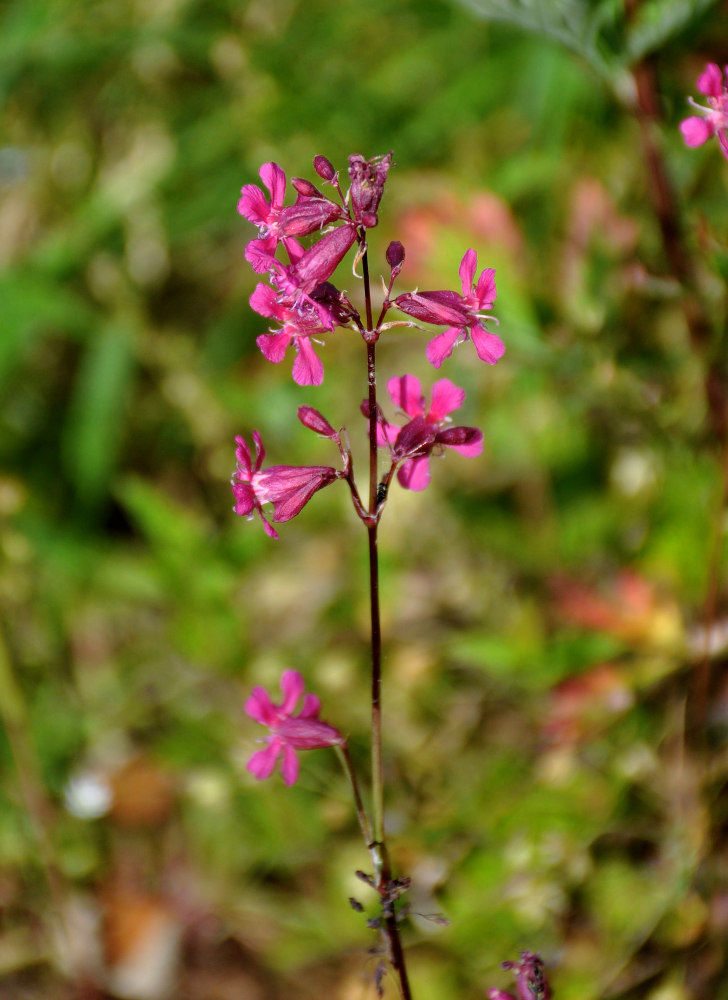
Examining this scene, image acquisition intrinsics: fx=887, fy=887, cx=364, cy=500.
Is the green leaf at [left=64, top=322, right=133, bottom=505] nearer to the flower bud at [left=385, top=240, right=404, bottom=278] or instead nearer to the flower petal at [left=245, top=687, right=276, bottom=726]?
the flower petal at [left=245, top=687, right=276, bottom=726]

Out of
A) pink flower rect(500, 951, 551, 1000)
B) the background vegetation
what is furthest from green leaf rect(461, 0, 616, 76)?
pink flower rect(500, 951, 551, 1000)

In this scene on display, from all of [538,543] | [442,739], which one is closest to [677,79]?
[538,543]

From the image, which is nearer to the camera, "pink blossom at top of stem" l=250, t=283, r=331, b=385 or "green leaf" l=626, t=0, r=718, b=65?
"pink blossom at top of stem" l=250, t=283, r=331, b=385

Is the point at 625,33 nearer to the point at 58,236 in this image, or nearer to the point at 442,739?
the point at 442,739

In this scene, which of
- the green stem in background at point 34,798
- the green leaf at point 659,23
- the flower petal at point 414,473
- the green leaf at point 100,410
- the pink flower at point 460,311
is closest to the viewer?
the pink flower at point 460,311

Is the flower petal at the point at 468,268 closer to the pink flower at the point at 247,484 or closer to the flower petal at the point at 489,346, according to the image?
the flower petal at the point at 489,346

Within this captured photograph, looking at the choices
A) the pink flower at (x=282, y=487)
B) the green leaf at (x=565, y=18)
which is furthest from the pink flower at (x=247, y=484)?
the green leaf at (x=565, y=18)

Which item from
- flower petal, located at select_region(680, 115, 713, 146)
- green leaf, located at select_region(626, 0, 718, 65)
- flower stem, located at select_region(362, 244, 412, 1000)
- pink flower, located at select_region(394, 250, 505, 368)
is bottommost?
flower stem, located at select_region(362, 244, 412, 1000)
